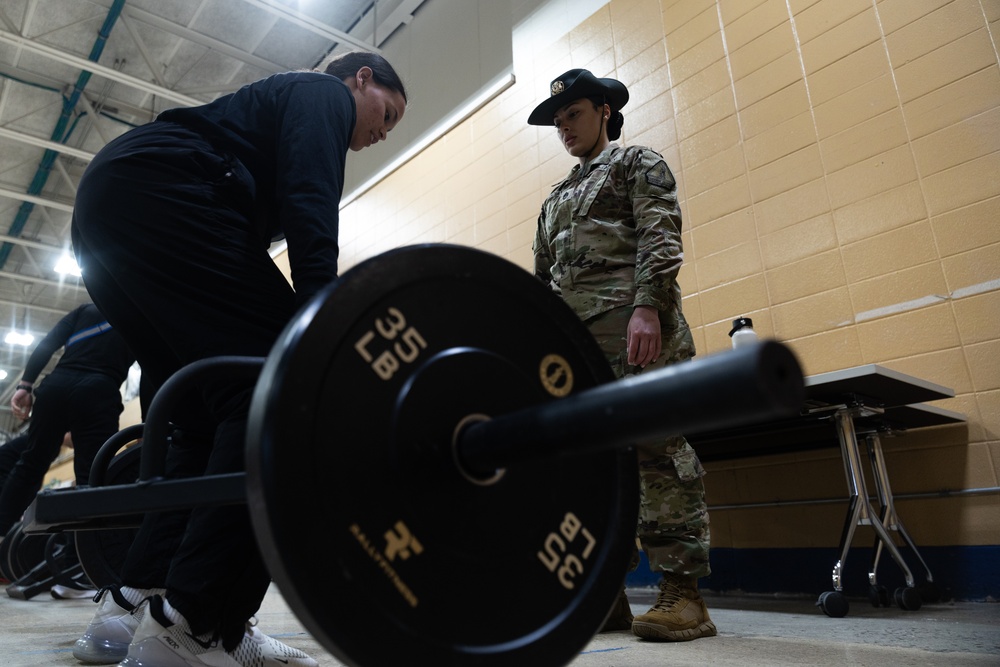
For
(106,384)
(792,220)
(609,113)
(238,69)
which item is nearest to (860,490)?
(792,220)

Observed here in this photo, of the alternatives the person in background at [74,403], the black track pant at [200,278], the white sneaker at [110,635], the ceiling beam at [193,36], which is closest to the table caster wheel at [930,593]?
the black track pant at [200,278]

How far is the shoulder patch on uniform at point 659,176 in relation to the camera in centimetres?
188

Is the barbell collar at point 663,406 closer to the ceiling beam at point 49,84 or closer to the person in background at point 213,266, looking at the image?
the person in background at point 213,266

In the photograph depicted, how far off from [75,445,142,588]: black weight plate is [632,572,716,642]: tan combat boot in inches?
47.8

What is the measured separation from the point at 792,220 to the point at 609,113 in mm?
1021

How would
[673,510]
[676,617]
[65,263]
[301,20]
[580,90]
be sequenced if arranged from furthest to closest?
[65,263], [301,20], [580,90], [673,510], [676,617]

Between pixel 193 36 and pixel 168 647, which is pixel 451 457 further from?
pixel 193 36

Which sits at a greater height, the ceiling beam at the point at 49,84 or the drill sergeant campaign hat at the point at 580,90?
the ceiling beam at the point at 49,84

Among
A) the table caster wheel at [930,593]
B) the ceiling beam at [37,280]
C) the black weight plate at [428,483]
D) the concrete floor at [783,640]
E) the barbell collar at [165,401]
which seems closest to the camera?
the black weight plate at [428,483]

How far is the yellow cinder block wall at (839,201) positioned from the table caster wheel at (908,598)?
31 cm

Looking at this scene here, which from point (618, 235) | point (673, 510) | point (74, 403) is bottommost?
point (673, 510)

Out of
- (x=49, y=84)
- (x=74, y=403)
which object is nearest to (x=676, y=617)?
(x=74, y=403)

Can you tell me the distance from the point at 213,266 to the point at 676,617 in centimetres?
126

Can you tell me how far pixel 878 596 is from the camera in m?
2.08
